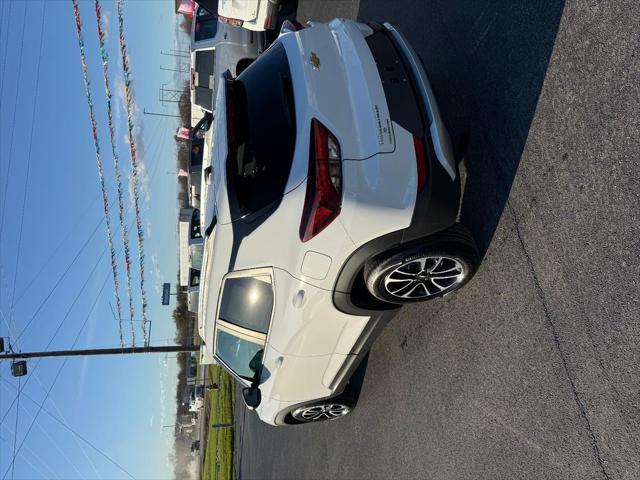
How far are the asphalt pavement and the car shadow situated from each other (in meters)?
0.01

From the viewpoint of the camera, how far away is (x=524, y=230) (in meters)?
3.30

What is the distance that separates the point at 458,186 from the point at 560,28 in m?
1.24

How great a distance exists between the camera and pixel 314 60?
3646 millimetres

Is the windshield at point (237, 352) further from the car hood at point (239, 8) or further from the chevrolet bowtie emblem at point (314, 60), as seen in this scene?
the car hood at point (239, 8)

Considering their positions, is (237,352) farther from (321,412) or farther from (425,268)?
(425,268)

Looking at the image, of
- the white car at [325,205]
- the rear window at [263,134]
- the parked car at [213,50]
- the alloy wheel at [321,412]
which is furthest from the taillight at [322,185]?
the parked car at [213,50]

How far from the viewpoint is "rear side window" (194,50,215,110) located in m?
11.7

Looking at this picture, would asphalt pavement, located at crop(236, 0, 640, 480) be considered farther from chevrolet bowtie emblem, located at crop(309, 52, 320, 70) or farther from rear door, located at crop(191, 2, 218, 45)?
rear door, located at crop(191, 2, 218, 45)

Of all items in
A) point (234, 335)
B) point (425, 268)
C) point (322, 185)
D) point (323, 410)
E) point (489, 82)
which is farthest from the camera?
point (323, 410)

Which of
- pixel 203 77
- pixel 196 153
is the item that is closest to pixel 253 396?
pixel 196 153

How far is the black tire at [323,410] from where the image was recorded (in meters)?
4.81

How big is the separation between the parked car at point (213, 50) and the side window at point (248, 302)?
24.8 ft

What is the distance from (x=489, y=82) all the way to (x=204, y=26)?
9783mm

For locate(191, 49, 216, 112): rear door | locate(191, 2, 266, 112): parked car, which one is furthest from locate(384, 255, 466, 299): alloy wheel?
locate(191, 49, 216, 112): rear door
